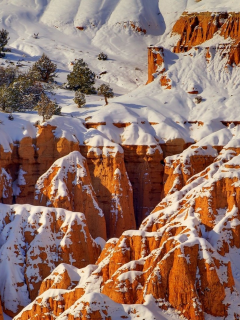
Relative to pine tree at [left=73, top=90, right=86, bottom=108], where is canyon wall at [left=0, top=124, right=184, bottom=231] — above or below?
below

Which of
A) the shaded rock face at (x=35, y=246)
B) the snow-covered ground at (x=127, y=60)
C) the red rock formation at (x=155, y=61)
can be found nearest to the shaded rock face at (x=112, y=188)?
the snow-covered ground at (x=127, y=60)

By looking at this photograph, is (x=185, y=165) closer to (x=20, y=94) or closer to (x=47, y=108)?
(x=47, y=108)

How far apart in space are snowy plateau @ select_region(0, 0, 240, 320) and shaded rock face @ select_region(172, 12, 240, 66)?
0.45 feet

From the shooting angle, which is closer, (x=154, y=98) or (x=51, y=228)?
(x=51, y=228)

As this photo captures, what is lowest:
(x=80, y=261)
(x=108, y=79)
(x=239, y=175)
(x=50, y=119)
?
(x=80, y=261)

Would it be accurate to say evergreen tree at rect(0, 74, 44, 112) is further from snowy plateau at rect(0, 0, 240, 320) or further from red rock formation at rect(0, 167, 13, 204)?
red rock formation at rect(0, 167, 13, 204)

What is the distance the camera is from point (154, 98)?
345 ft

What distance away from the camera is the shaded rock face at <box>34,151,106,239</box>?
286 ft

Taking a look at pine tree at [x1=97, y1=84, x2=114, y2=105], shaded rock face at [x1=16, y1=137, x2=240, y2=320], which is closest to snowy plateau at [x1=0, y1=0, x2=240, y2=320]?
shaded rock face at [x1=16, y1=137, x2=240, y2=320]

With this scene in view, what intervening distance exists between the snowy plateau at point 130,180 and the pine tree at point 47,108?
0.72 metres

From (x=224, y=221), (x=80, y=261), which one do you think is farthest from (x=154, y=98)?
(x=224, y=221)

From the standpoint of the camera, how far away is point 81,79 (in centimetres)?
11550

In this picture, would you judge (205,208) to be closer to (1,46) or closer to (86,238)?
(86,238)

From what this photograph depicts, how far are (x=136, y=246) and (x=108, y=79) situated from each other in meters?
54.2
